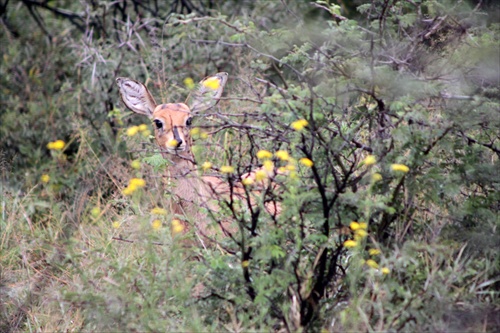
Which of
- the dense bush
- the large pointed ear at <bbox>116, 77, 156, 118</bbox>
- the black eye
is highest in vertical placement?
the dense bush

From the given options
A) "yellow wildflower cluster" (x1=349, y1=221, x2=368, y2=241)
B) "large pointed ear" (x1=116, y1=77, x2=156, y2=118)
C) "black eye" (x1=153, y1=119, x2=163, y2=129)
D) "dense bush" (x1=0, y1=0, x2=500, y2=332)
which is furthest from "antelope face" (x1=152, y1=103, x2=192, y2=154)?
"yellow wildflower cluster" (x1=349, y1=221, x2=368, y2=241)

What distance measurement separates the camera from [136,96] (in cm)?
695

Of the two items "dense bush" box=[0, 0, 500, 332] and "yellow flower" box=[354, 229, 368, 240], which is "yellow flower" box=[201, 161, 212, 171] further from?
"yellow flower" box=[354, 229, 368, 240]

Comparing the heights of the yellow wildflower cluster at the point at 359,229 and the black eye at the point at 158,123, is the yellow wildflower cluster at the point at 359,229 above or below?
above

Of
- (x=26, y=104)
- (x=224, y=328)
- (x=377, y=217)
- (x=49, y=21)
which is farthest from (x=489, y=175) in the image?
(x=49, y=21)

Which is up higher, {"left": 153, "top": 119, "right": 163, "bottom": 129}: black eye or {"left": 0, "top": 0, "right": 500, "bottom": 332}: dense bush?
{"left": 0, "top": 0, "right": 500, "bottom": 332}: dense bush

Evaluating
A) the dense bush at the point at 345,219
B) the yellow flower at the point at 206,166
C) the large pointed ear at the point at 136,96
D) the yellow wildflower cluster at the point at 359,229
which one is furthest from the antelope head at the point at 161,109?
the yellow wildflower cluster at the point at 359,229

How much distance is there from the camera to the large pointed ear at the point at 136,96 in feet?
22.6

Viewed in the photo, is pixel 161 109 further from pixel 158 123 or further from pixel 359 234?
pixel 359 234

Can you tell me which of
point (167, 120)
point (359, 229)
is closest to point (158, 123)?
point (167, 120)

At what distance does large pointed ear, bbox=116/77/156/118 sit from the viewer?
6.88 metres

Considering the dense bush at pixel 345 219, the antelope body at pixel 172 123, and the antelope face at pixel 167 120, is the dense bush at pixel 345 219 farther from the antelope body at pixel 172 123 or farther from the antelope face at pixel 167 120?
the antelope face at pixel 167 120

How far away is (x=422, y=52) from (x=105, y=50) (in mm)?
4504

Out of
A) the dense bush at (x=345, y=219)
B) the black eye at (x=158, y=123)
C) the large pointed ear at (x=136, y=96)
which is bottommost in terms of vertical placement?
the black eye at (x=158, y=123)
